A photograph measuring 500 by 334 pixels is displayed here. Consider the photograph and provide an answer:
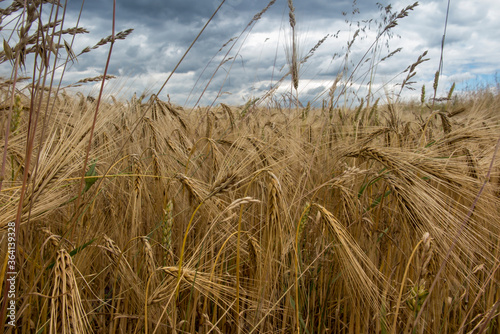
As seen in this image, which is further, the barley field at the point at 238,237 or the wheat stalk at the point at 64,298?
the barley field at the point at 238,237

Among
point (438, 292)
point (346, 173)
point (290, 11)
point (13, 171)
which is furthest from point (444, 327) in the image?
point (290, 11)

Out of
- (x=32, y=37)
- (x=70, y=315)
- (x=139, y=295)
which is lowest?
(x=139, y=295)

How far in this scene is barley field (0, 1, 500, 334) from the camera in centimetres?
92

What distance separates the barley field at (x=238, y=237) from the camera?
3.01 ft

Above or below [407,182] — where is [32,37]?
above

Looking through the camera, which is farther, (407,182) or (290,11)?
(290,11)

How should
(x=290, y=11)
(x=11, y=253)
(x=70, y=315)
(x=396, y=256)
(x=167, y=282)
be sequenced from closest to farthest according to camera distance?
(x=70, y=315) < (x=11, y=253) < (x=167, y=282) < (x=396, y=256) < (x=290, y=11)

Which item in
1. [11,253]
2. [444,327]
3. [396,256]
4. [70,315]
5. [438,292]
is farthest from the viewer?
[396,256]

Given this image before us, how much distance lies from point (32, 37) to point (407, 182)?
1116mm

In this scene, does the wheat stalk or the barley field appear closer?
the wheat stalk

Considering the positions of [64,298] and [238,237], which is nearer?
[64,298]

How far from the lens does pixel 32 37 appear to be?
82 centimetres

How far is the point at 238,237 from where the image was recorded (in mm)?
925

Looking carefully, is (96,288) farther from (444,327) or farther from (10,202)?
(444,327)
